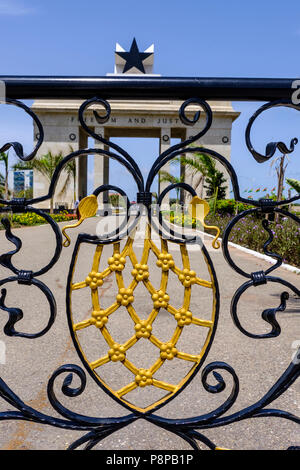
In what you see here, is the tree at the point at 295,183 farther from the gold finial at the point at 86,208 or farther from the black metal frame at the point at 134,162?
the gold finial at the point at 86,208

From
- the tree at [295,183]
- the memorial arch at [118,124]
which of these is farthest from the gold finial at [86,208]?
the memorial arch at [118,124]

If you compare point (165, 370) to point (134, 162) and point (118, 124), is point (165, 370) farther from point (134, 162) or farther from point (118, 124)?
point (118, 124)

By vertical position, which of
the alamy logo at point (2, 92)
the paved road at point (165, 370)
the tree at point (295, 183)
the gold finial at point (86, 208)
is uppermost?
the alamy logo at point (2, 92)

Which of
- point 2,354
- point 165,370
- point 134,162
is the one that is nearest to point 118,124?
point 2,354

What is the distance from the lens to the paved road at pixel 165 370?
7.07ft

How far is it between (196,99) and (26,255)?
8.68m

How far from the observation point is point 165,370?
315 centimetres

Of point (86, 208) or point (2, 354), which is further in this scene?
point (2, 354)

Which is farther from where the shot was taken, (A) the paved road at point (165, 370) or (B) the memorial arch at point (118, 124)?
(B) the memorial arch at point (118, 124)

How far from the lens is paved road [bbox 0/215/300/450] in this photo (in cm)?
215

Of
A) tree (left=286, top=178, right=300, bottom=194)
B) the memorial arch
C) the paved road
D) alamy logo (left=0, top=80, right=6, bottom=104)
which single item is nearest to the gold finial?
alamy logo (left=0, top=80, right=6, bottom=104)

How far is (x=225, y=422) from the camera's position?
1.54 m

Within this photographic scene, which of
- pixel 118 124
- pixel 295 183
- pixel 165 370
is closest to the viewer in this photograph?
pixel 165 370
